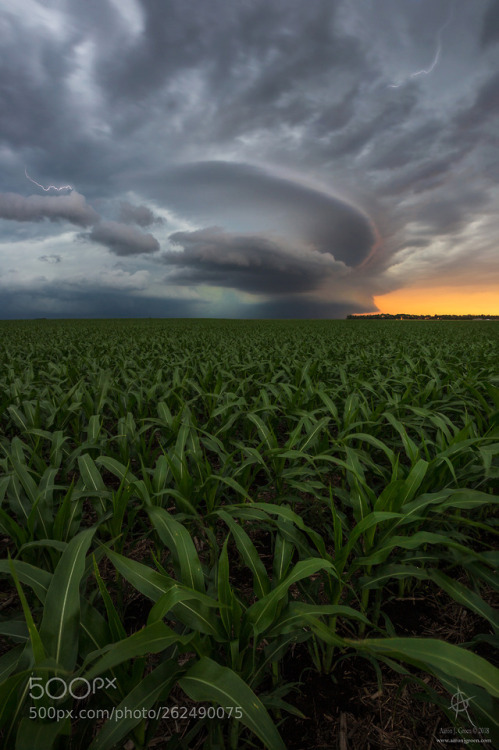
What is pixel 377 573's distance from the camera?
5.03 feet

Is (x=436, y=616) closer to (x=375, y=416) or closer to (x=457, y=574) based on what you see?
(x=457, y=574)

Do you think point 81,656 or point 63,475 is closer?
point 81,656

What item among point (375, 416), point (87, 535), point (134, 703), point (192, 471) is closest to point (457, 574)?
point (375, 416)

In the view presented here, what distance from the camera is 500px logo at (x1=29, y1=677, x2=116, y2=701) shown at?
88 centimetres

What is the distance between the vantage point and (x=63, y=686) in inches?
37.0

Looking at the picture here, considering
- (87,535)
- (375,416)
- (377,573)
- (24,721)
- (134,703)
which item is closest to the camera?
(24,721)

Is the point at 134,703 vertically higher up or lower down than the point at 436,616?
higher up

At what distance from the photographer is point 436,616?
1.79 m

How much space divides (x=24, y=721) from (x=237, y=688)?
1.75ft

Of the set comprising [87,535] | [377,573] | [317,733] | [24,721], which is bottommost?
[317,733]

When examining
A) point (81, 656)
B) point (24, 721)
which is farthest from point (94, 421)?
point (24, 721)

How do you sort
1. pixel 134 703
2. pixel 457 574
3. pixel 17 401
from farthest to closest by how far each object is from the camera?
1. pixel 17 401
2. pixel 457 574
3. pixel 134 703

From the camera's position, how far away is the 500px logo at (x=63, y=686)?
0.88 m

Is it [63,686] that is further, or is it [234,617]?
[234,617]
